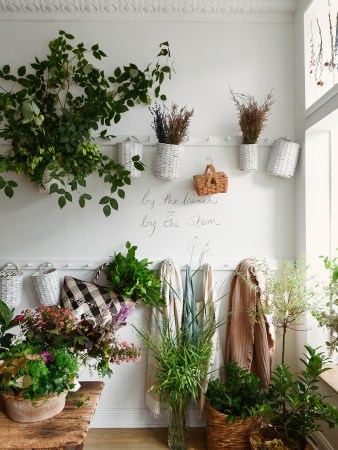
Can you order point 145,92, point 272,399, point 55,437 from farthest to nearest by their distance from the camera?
point 145,92 < point 272,399 < point 55,437

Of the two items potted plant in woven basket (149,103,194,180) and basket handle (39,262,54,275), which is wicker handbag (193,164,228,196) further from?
basket handle (39,262,54,275)

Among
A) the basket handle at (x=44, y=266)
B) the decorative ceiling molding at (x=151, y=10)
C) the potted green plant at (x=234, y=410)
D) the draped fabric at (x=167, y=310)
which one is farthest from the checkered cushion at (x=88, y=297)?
the decorative ceiling molding at (x=151, y=10)

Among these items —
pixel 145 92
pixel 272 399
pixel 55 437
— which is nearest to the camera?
pixel 55 437

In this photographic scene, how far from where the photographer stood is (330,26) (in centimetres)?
A: 227

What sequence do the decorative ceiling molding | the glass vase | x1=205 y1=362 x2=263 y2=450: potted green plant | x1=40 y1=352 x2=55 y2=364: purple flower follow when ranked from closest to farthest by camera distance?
x1=40 y1=352 x2=55 y2=364: purple flower < x1=205 y1=362 x2=263 y2=450: potted green plant < the glass vase < the decorative ceiling molding

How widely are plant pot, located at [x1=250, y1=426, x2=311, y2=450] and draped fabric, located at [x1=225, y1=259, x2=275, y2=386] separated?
32 cm

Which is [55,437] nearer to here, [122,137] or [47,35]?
[122,137]

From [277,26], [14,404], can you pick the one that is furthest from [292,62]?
[14,404]

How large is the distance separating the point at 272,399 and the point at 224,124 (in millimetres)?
1757

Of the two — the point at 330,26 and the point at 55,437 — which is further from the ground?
the point at 330,26

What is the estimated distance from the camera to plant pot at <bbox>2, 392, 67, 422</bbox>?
136 centimetres

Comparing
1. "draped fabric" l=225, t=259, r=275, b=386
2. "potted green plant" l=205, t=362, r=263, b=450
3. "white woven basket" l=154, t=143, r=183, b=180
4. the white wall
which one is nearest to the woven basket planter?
"potted green plant" l=205, t=362, r=263, b=450

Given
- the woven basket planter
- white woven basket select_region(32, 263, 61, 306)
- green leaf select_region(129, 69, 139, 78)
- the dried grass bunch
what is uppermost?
green leaf select_region(129, 69, 139, 78)

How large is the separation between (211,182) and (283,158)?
498 mm
